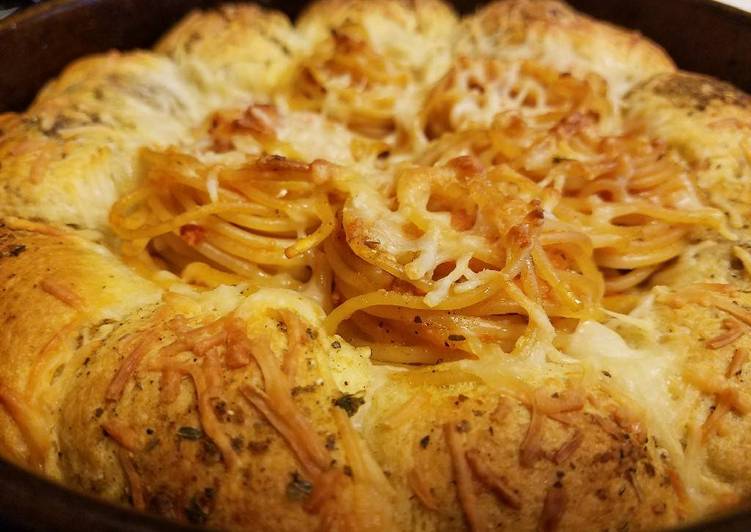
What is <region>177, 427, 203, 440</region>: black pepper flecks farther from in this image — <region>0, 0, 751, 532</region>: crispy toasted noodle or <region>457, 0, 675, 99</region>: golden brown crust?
<region>457, 0, 675, 99</region>: golden brown crust

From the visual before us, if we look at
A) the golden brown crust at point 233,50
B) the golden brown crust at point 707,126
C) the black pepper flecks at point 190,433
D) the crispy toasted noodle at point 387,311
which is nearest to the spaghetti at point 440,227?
the crispy toasted noodle at point 387,311

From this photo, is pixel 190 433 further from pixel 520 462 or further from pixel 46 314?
pixel 520 462

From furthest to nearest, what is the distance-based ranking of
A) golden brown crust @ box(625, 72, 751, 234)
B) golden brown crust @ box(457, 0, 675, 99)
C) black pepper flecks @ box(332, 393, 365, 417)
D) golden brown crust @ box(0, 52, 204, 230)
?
golden brown crust @ box(457, 0, 675, 99) → golden brown crust @ box(625, 72, 751, 234) → golden brown crust @ box(0, 52, 204, 230) → black pepper flecks @ box(332, 393, 365, 417)

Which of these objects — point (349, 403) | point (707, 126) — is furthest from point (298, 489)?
point (707, 126)

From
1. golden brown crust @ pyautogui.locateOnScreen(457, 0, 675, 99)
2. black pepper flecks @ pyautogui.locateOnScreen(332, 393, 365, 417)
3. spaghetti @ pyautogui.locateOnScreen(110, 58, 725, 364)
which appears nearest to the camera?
black pepper flecks @ pyautogui.locateOnScreen(332, 393, 365, 417)

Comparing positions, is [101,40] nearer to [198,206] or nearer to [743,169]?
[198,206]

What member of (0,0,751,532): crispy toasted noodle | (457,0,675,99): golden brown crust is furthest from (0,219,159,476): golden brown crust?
(457,0,675,99): golden brown crust

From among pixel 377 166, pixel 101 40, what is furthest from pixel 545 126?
pixel 101 40

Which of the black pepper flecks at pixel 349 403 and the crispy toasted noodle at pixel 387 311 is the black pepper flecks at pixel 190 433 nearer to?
the crispy toasted noodle at pixel 387 311

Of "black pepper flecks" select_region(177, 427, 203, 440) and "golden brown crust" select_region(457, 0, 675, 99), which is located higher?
"golden brown crust" select_region(457, 0, 675, 99)

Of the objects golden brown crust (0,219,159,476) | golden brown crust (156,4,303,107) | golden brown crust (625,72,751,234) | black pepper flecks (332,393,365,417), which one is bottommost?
golden brown crust (0,219,159,476)
